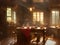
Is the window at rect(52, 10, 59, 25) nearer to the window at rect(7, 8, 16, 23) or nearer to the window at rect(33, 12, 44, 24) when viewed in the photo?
the window at rect(33, 12, 44, 24)

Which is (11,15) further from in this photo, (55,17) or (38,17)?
(55,17)

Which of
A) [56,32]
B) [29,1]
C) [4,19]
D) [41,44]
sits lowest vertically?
[41,44]

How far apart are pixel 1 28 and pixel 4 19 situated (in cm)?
8

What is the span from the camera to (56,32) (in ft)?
2.49

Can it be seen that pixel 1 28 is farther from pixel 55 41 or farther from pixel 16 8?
pixel 55 41

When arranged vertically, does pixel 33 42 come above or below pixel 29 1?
below

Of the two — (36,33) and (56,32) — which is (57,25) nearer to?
(56,32)

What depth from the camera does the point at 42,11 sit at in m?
0.76

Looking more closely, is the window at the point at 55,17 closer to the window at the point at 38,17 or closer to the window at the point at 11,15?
the window at the point at 38,17

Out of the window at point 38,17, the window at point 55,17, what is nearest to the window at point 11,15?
the window at point 38,17

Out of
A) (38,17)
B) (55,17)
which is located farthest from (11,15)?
(55,17)

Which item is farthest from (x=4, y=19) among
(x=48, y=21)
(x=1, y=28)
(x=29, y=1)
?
(x=48, y=21)

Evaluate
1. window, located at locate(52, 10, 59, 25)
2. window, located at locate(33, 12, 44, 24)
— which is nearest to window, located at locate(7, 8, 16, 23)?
window, located at locate(33, 12, 44, 24)

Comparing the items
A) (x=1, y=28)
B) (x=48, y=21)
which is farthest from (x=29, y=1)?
(x=1, y=28)
